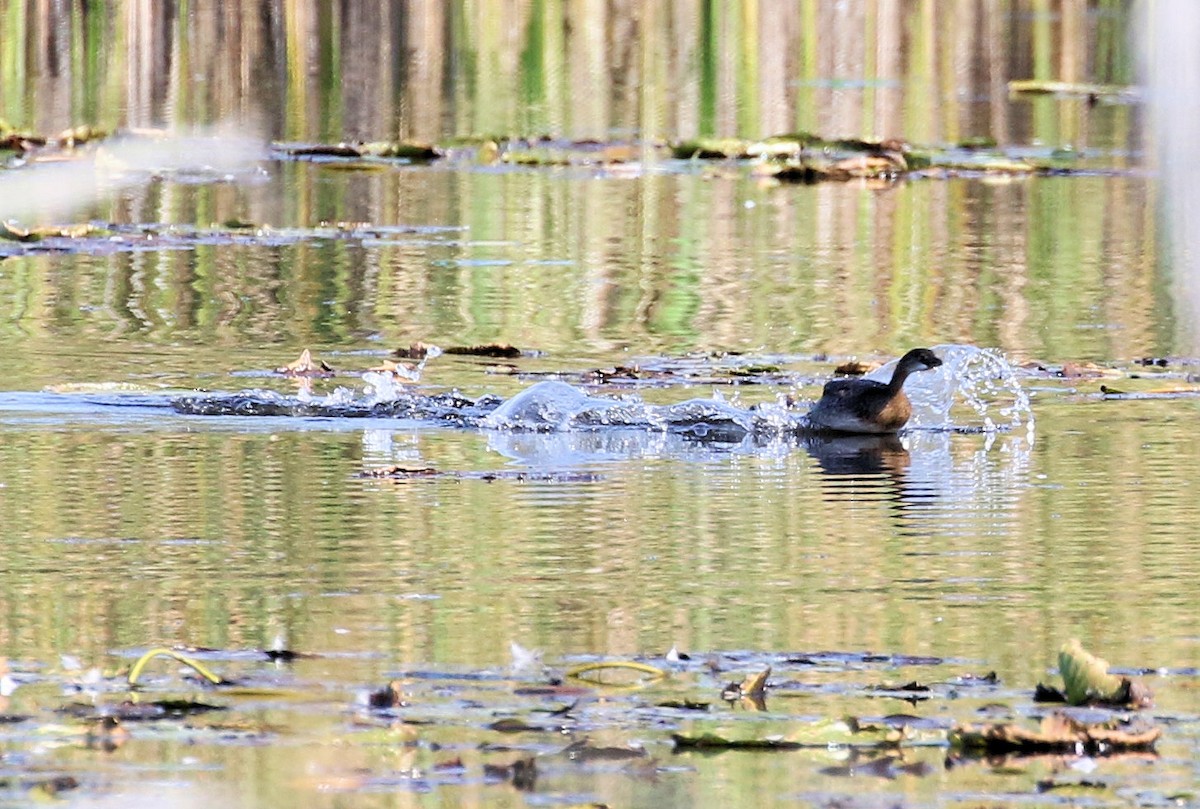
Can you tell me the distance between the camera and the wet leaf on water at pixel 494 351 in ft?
40.8

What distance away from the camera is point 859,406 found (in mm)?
10734

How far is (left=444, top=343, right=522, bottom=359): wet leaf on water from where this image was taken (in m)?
12.4

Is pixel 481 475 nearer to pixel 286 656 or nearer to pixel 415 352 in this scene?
pixel 415 352

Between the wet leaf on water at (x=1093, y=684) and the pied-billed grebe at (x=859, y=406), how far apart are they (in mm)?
4756

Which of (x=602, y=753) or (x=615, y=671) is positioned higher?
(x=615, y=671)

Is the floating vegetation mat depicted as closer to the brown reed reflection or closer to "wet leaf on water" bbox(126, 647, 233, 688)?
"wet leaf on water" bbox(126, 647, 233, 688)

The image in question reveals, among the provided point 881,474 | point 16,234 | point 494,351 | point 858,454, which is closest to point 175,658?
point 881,474

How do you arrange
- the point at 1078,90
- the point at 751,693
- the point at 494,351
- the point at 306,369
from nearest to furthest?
the point at 751,693
the point at 306,369
the point at 494,351
the point at 1078,90

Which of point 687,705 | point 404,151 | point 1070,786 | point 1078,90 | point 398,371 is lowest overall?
point 1070,786

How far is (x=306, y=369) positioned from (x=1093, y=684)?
628cm

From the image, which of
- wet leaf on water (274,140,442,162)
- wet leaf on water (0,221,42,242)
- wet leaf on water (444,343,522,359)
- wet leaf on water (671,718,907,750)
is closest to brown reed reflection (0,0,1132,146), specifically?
wet leaf on water (274,140,442,162)

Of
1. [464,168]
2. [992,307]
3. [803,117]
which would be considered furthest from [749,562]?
[803,117]

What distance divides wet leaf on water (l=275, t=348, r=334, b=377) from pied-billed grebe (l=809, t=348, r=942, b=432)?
6.87 ft

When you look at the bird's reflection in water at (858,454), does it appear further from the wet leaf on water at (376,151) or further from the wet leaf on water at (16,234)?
the wet leaf on water at (376,151)
